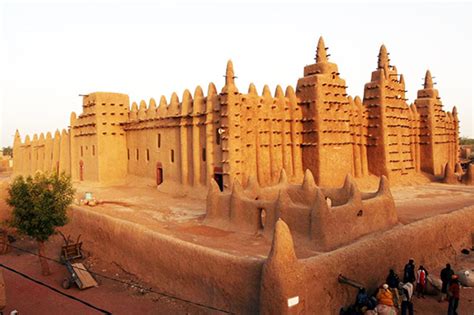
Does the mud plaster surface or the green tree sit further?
the green tree

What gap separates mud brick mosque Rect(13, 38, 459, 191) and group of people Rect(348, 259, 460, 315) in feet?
39.9

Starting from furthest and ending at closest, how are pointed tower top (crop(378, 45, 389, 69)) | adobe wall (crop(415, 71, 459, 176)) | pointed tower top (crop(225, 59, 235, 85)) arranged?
adobe wall (crop(415, 71, 459, 176))
pointed tower top (crop(378, 45, 389, 69))
pointed tower top (crop(225, 59, 235, 85))

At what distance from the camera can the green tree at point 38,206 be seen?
1759cm

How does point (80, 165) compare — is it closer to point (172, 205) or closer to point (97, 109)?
point (97, 109)

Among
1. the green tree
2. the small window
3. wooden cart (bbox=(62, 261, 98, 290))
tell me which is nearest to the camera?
wooden cart (bbox=(62, 261, 98, 290))

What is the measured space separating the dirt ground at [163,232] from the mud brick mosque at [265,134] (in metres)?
3.20

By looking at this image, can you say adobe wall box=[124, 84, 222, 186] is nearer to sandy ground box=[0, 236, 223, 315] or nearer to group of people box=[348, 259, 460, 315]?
sandy ground box=[0, 236, 223, 315]

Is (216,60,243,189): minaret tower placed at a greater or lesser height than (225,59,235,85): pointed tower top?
lesser

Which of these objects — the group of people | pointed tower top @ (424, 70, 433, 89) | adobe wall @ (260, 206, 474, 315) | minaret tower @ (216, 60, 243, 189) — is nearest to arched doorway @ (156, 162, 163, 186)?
minaret tower @ (216, 60, 243, 189)

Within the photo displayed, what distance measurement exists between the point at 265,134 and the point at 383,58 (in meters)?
14.7

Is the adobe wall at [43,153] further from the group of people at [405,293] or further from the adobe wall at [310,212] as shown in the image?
the group of people at [405,293]

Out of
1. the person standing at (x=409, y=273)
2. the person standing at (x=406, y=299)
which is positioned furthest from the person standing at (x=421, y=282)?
the person standing at (x=406, y=299)

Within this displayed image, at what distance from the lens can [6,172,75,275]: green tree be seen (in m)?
17.6

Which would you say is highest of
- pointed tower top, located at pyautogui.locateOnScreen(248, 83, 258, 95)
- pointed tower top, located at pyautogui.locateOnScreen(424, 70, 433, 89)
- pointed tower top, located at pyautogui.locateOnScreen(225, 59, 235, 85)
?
pointed tower top, located at pyautogui.locateOnScreen(424, 70, 433, 89)
